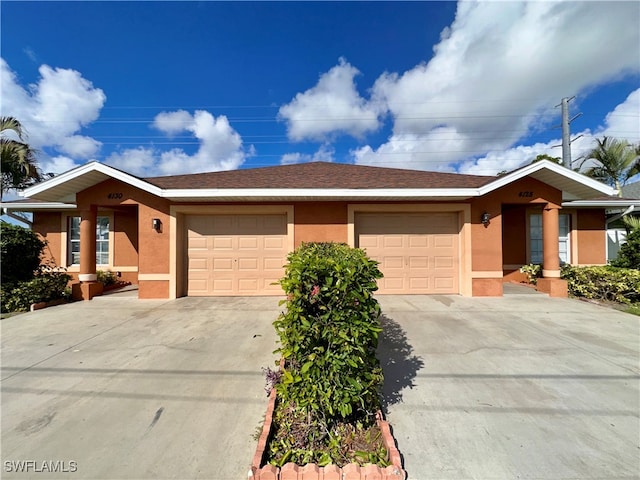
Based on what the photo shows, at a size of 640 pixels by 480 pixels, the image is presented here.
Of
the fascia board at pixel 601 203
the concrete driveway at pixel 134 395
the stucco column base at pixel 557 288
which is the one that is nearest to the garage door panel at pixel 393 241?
the concrete driveway at pixel 134 395

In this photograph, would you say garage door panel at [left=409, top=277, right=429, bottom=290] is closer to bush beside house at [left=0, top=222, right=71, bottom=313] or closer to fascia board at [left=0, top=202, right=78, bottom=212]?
bush beside house at [left=0, top=222, right=71, bottom=313]

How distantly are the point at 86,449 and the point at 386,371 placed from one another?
303 centimetres

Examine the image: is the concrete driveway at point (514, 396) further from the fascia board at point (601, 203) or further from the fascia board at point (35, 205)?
the fascia board at point (35, 205)

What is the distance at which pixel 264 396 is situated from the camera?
2.89 m

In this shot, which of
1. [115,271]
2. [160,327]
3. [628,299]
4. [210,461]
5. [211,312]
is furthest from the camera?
[115,271]

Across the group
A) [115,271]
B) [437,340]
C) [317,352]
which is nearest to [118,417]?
[317,352]

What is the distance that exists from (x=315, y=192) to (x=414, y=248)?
336 centimetres

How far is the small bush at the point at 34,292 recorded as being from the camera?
6.38 meters

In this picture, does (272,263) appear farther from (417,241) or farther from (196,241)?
(417,241)

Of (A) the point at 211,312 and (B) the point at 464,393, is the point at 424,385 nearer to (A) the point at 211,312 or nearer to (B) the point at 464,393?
(B) the point at 464,393

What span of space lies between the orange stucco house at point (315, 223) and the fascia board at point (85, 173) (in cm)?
3

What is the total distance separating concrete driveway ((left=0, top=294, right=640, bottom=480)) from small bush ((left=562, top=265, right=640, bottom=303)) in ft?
6.23

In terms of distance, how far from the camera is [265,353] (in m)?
3.96

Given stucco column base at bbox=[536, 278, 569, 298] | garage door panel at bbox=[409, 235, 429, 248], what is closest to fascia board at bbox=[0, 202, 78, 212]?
garage door panel at bbox=[409, 235, 429, 248]
